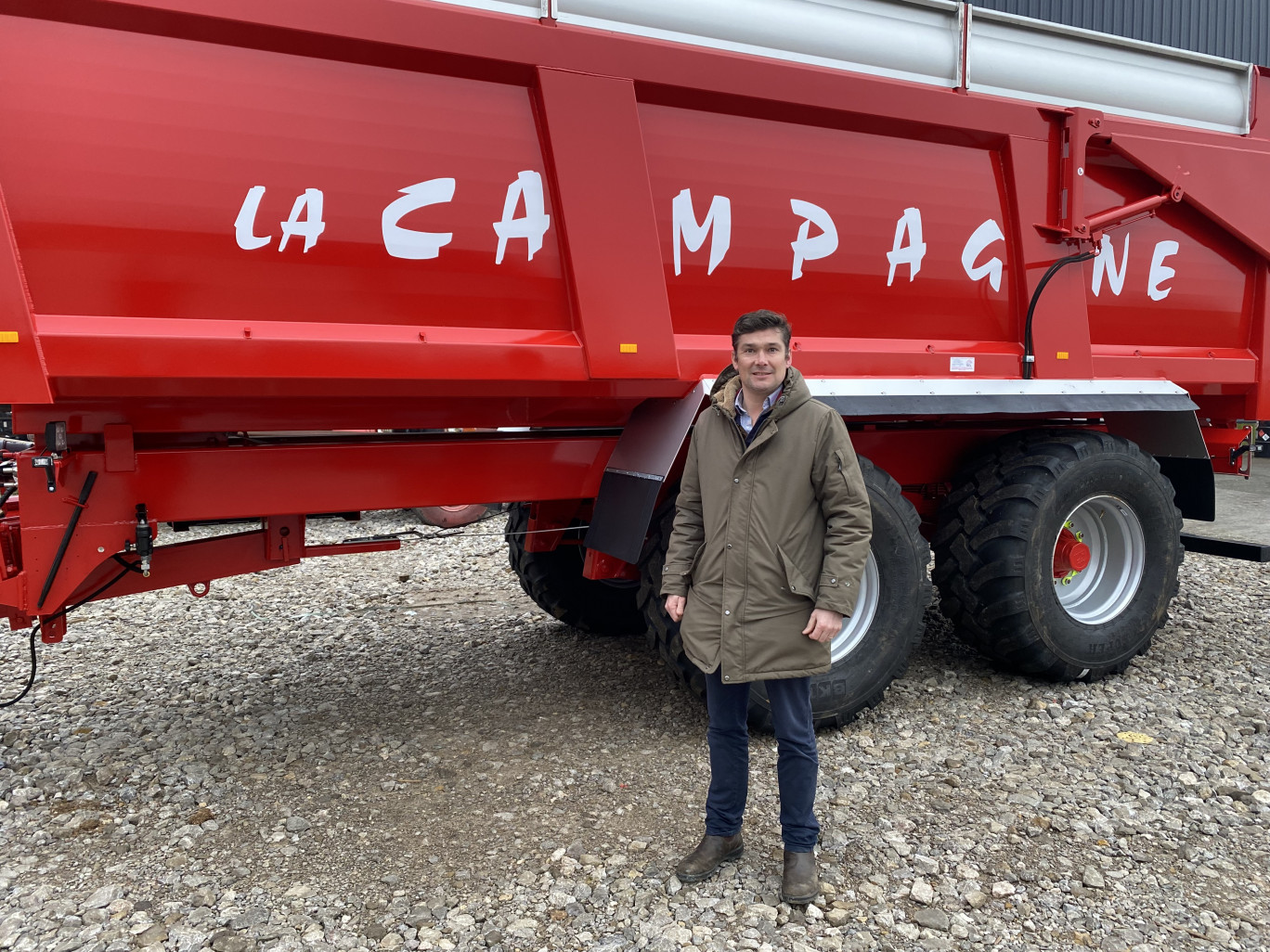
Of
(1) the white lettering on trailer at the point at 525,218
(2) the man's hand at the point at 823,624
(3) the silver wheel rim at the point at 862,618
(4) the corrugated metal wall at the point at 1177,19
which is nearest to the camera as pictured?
(2) the man's hand at the point at 823,624

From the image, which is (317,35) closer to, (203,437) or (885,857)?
(203,437)

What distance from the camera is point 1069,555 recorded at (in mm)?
4121

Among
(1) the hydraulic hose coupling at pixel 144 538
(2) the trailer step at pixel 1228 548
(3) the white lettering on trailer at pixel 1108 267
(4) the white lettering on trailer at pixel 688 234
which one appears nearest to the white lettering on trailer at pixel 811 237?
(4) the white lettering on trailer at pixel 688 234

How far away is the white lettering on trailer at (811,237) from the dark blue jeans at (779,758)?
168 centimetres

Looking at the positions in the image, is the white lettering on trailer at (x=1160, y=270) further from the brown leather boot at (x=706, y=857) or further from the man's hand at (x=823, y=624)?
the brown leather boot at (x=706, y=857)

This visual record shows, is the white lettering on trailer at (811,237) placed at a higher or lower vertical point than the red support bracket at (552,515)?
higher

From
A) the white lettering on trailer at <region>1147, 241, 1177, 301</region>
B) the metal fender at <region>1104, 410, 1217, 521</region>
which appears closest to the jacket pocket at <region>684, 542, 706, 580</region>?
the metal fender at <region>1104, 410, 1217, 521</region>

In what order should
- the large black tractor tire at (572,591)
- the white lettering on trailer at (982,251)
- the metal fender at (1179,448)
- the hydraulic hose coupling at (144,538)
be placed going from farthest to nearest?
1. the large black tractor tire at (572,591)
2. the metal fender at (1179,448)
3. the white lettering on trailer at (982,251)
4. the hydraulic hose coupling at (144,538)

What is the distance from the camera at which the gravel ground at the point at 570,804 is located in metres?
2.34

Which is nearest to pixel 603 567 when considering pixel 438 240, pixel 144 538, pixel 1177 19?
pixel 438 240

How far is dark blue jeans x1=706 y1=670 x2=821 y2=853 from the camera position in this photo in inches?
94.4

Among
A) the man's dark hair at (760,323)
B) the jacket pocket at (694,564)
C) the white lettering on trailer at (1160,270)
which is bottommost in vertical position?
the jacket pocket at (694,564)

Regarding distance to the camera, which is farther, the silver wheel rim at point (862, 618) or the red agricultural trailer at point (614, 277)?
the silver wheel rim at point (862, 618)

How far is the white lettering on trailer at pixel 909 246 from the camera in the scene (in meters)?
3.61
